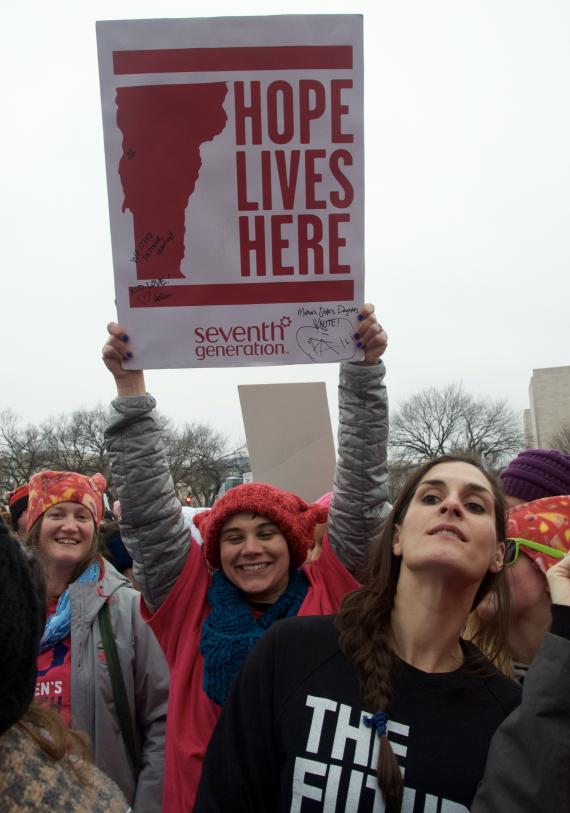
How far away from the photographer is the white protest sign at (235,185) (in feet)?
7.69

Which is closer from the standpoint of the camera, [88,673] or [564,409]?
[88,673]

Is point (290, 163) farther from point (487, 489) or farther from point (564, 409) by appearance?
point (564, 409)

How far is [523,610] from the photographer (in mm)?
2279

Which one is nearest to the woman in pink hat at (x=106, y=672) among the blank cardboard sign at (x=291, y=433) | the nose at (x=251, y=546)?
the nose at (x=251, y=546)

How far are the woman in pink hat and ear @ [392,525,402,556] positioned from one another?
1252 mm

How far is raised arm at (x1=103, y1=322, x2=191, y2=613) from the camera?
2.36 metres

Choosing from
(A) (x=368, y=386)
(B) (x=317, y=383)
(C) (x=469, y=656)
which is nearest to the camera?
(C) (x=469, y=656)

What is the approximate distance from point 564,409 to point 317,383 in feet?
166

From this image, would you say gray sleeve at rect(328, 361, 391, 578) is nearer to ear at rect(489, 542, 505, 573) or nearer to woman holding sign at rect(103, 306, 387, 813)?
woman holding sign at rect(103, 306, 387, 813)

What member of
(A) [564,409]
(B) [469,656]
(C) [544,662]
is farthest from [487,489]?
(A) [564,409]

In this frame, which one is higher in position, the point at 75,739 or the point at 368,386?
the point at 368,386
